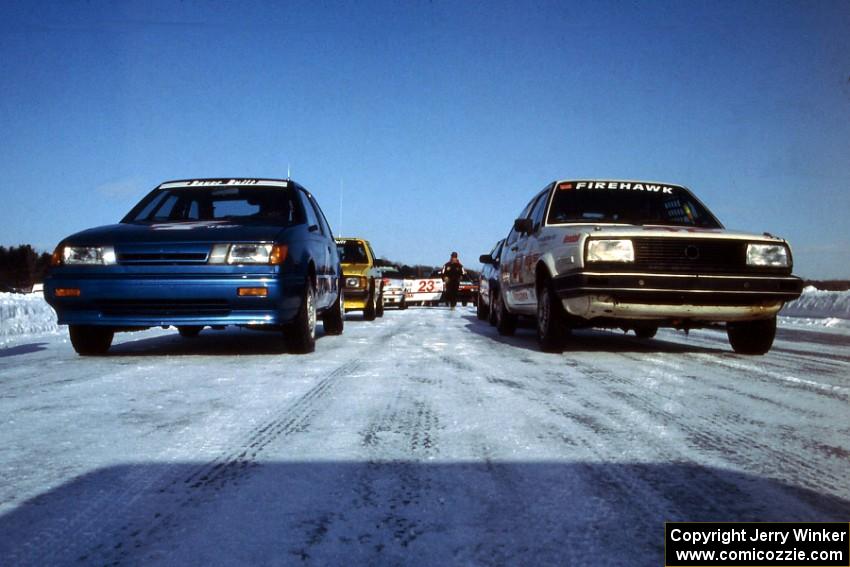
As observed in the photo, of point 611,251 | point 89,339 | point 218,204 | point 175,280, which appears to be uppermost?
point 218,204

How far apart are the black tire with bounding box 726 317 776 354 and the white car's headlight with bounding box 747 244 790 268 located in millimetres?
525

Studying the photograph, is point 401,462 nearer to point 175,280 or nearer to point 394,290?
point 175,280

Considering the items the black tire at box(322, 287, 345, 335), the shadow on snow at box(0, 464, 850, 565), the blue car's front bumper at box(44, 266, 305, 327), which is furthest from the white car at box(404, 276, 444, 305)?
the shadow on snow at box(0, 464, 850, 565)

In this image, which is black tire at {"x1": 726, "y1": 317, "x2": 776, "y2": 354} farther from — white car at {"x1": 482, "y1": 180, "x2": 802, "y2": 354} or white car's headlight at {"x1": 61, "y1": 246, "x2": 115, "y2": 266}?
white car's headlight at {"x1": 61, "y1": 246, "x2": 115, "y2": 266}

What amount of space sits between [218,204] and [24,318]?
3.99 meters

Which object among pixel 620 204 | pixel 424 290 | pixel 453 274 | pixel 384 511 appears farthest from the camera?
pixel 424 290

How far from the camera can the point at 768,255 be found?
515cm

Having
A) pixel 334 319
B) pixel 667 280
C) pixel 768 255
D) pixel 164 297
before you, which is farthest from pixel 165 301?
pixel 768 255

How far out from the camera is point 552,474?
6.46ft

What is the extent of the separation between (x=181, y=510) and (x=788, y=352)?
5763mm

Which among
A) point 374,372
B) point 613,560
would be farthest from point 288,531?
point 374,372

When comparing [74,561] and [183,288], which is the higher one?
[183,288]

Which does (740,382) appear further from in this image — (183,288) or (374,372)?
(183,288)

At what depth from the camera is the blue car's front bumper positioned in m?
4.89
